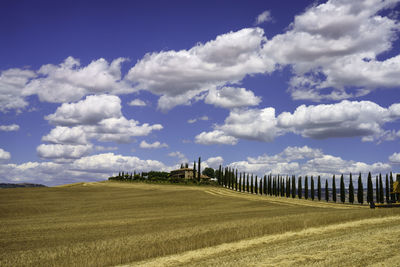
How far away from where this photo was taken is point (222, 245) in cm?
2084

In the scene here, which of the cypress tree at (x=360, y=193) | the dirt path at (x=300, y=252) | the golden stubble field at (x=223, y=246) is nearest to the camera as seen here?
the dirt path at (x=300, y=252)

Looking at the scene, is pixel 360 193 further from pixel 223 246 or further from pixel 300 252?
pixel 300 252

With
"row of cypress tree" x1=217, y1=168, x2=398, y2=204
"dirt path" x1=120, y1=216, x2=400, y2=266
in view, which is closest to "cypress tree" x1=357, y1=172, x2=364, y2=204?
"row of cypress tree" x1=217, y1=168, x2=398, y2=204

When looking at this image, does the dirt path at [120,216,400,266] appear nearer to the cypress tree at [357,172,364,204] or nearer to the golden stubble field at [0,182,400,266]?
the golden stubble field at [0,182,400,266]

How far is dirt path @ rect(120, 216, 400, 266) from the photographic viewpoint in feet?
48.8

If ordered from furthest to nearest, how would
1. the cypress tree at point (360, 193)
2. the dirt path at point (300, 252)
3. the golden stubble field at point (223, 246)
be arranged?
the cypress tree at point (360, 193), the golden stubble field at point (223, 246), the dirt path at point (300, 252)

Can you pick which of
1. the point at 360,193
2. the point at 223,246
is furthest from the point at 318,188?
the point at 223,246

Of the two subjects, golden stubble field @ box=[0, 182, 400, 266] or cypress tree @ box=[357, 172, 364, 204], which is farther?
cypress tree @ box=[357, 172, 364, 204]

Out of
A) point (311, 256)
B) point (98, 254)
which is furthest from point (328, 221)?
point (98, 254)

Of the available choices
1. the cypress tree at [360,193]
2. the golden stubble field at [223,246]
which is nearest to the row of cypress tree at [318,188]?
the cypress tree at [360,193]

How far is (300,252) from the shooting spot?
16.9m

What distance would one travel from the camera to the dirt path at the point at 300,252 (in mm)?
14867

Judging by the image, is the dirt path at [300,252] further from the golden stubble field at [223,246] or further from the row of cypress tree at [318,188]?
the row of cypress tree at [318,188]

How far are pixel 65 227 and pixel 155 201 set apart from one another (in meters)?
34.0
